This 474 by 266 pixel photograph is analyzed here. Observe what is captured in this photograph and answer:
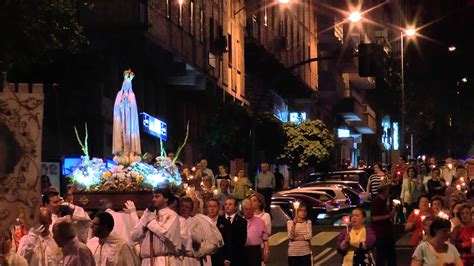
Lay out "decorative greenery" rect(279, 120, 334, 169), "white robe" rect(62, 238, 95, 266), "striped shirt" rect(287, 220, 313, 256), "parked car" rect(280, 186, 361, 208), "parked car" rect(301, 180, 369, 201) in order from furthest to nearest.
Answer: "decorative greenery" rect(279, 120, 334, 169)
"parked car" rect(301, 180, 369, 201)
"parked car" rect(280, 186, 361, 208)
"striped shirt" rect(287, 220, 313, 256)
"white robe" rect(62, 238, 95, 266)

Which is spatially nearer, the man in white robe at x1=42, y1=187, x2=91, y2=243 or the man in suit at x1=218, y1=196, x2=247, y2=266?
the man in white robe at x1=42, y1=187, x2=91, y2=243

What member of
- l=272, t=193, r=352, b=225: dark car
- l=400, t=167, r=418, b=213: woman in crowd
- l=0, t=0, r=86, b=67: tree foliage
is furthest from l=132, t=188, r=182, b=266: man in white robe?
l=272, t=193, r=352, b=225: dark car

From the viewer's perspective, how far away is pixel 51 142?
3309 cm

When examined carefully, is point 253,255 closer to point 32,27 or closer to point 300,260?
point 300,260

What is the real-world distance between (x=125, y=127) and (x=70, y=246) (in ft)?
26.7

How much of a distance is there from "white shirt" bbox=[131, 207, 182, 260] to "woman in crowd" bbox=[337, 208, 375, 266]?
3176 mm

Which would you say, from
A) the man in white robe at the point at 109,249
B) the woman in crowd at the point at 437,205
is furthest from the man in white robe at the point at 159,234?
the woman in crowd at the point at 437,205

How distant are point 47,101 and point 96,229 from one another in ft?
74.8

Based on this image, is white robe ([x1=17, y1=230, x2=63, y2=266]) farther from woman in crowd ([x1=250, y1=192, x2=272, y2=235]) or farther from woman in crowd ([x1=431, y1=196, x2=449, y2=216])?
woman in crowd ([x1=431, y1=196, x2=449, y2=216])

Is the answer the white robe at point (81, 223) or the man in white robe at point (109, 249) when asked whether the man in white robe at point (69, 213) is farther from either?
the man in white robe at point (109, 249)

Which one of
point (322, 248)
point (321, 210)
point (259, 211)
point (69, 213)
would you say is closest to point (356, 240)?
point (259, 211)

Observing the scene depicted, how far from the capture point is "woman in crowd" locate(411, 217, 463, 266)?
39.4 feet

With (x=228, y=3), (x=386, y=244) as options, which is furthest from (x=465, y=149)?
(x=386, y=244)

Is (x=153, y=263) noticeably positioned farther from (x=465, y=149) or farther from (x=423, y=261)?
(x=465, y=149)
